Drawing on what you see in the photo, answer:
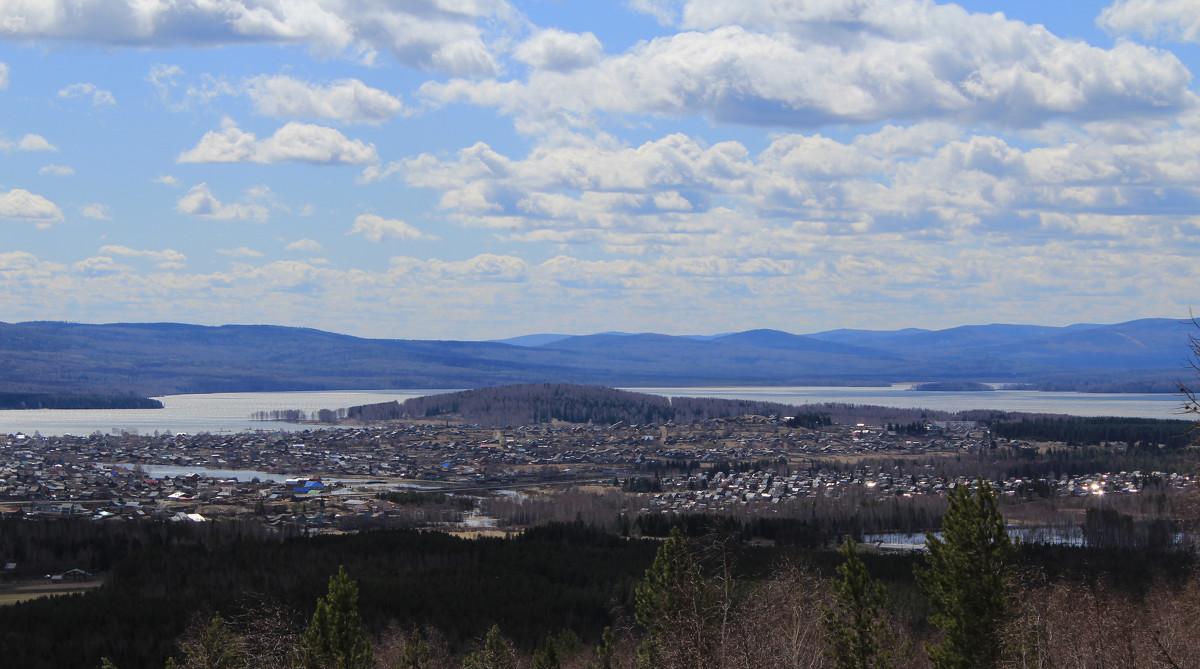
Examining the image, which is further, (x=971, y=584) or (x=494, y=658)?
(x=494, y=658)

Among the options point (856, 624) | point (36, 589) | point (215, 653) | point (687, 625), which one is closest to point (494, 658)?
point (215, 653)

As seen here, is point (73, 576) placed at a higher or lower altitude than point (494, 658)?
lower

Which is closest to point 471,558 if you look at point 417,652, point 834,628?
point 417,652

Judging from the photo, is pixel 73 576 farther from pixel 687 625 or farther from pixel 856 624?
pixel 687 625

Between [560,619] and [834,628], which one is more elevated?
[834,628]

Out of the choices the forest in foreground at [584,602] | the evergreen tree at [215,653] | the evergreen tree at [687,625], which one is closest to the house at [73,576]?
the forest in foreground at [584,602]

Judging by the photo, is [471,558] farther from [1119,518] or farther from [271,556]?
[1119,518]

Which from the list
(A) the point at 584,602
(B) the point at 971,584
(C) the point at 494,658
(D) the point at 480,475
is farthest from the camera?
(D) the point at 480,475
